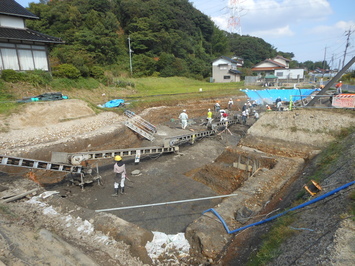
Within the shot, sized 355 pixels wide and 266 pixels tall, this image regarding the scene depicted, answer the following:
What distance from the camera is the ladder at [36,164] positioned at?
315 inches

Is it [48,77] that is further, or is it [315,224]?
[48,77]

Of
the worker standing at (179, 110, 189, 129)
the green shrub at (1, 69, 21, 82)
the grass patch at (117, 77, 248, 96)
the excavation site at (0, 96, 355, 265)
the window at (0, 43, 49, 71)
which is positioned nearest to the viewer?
the excavation site at (0, 96, 355, 265)

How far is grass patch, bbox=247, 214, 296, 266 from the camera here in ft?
15.1

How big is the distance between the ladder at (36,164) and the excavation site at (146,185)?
39 mm

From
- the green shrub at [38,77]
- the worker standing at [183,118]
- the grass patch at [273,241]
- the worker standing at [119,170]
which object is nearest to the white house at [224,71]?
the worker standing at [183,118]

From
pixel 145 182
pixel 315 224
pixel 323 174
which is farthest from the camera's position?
pixel 145 182

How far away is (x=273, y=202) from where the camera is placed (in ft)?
25.3

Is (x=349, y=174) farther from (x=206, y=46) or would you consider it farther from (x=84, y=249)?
(x=206, y=46)

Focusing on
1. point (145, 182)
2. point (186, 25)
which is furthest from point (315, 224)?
point (186, 25)

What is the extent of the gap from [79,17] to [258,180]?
44.3m

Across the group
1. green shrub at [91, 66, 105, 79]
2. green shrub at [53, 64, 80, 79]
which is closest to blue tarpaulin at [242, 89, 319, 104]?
green shrub at [91, 66, 105, 79]

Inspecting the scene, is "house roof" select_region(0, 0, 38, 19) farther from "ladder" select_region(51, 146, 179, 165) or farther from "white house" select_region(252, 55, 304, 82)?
"white house" select_region(252, 55, 304, 82)

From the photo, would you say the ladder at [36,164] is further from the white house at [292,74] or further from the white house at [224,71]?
the white house at [292,74]

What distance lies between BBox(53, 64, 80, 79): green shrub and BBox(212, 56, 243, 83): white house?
1346 inches
